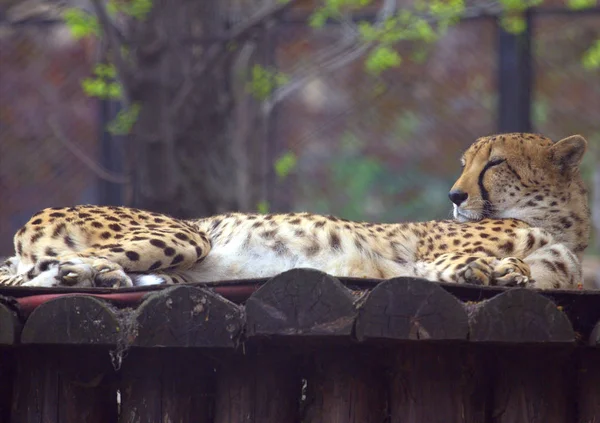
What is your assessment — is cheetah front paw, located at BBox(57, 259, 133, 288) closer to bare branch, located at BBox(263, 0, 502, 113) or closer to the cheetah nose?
the cheetah nose

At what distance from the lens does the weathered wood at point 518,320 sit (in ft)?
10.9

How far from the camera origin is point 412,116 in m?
10.3

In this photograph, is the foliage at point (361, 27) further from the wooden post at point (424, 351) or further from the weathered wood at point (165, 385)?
the wooden post at point (424, 351)

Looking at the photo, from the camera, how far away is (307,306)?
3.33 meters

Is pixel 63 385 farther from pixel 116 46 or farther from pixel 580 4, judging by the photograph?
pixel 580 4

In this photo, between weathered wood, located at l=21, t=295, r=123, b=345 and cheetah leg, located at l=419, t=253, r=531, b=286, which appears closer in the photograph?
weathered wood, located at l=21, t=295, r=123, b=345

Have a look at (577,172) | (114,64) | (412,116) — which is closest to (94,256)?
(577,172)

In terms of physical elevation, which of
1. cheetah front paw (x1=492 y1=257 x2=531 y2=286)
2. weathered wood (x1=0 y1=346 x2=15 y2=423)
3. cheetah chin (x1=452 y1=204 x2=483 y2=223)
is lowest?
weathered wood (x1=0 y1=346 x2=15 y2=423)

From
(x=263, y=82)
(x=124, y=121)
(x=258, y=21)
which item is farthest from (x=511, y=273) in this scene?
(x=124, y=121)

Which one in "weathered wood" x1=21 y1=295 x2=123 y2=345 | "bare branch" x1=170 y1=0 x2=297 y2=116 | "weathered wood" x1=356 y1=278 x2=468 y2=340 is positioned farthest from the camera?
"bare branch" x1=170 y1=0 x2=297 y2=116

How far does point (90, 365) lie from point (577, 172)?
2.54 metres

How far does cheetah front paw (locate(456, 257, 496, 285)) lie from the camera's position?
4.27m

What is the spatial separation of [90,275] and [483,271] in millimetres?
1473

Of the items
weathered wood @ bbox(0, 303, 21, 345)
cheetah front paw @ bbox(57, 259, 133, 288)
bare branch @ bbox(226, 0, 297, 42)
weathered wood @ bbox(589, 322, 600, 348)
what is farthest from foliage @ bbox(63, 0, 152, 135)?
weathered wood @ bbox(589, 322, 600, 348)
